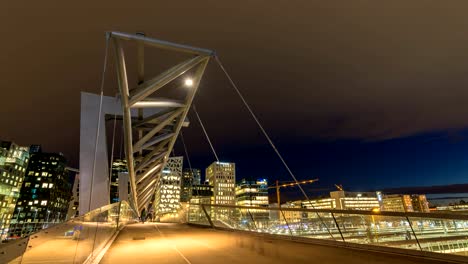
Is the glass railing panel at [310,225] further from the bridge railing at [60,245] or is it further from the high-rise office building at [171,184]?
the high-rise office building at [171,184]

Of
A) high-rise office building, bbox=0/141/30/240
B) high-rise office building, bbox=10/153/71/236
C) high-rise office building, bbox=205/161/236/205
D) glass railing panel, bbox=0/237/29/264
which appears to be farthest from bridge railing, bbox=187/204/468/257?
high-rise office building, bbox=10/153/71/236

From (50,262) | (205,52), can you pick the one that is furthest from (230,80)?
(50,262)

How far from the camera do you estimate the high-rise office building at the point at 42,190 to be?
341 feet

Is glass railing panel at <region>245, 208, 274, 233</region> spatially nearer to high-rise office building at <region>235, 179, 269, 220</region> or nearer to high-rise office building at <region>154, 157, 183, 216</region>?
high-rise office building at <region>154, 157, 183, 216</region>

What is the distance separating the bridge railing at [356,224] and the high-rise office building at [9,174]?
87.6 meters

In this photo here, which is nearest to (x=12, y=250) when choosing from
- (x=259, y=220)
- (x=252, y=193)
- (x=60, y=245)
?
(x=60, y=245)

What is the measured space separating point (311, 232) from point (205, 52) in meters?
9.07

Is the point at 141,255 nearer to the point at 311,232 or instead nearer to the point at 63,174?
the point at 311,232

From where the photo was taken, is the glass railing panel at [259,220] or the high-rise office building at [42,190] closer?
the glass railing panel at [259,220]

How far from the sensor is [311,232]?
11.8 metres

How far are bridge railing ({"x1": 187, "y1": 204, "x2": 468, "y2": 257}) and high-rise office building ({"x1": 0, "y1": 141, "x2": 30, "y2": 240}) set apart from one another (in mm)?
87591

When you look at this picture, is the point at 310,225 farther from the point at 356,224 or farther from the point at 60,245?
the point at 60,245

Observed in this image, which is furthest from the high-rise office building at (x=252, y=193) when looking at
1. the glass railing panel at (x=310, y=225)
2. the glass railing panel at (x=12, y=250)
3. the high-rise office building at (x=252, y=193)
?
the glass railing panel at (x=12, y=250)

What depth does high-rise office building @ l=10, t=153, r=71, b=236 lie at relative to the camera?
104 metres
